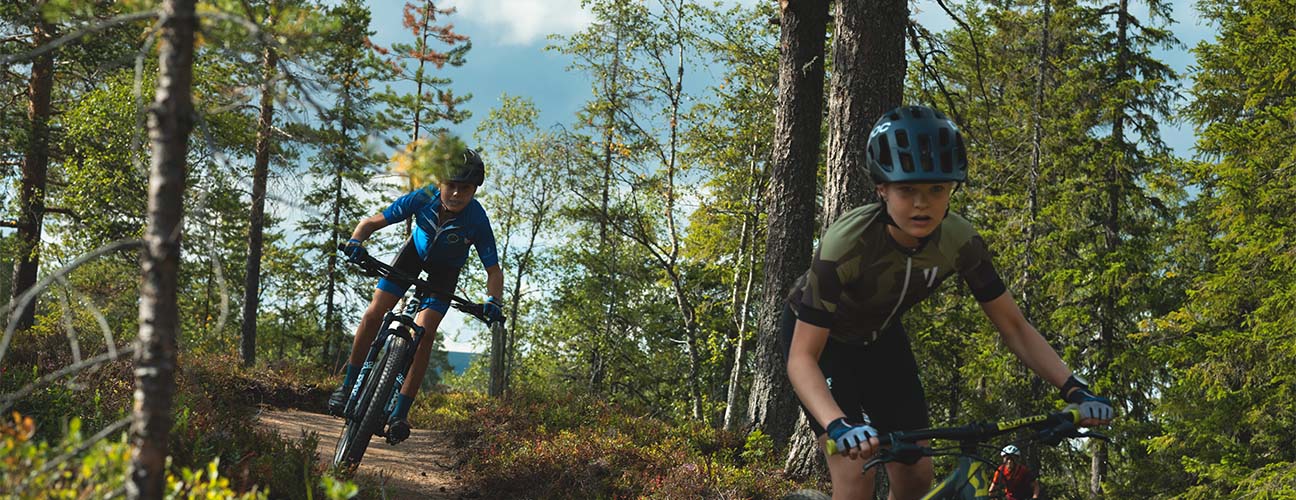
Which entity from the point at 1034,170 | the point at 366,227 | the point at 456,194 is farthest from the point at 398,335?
the point at 1034,170

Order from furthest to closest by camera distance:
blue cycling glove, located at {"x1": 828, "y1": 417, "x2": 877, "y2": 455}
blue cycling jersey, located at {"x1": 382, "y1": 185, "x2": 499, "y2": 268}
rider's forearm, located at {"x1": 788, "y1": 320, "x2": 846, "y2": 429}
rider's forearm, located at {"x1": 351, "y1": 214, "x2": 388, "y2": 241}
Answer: blue cycling jersey, located at {"x1": 382, "y1": 185, "x2": 499, "y2": 268}
rider's forearm, located at {"x1": 351, "y1": 214, "x2": 388, "y2": 241}
rider's forearm, located at {"x1": 788, "y1": 320, "x2": 846, "y2": 429}
blue cycling glove, located at {"x1": 828, "y1": 417, "x2": 877, "y2": 455}

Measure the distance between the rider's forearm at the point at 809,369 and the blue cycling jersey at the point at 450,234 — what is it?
4046mm

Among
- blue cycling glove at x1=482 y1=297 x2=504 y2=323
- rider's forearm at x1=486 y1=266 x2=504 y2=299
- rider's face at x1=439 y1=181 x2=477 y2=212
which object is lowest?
blue cycling glove at x1=482 y1=297 x2=504 y2=323

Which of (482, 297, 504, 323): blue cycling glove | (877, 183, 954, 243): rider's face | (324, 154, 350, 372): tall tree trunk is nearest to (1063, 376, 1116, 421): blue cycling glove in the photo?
(877, 183, 954, 243): rider's face

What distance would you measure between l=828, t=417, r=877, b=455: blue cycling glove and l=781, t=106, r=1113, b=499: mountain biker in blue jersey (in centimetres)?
5

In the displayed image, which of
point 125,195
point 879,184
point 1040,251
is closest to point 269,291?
point 125,195

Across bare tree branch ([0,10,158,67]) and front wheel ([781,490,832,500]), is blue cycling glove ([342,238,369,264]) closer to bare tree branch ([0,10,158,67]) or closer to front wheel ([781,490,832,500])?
front wheel ([781,490,832,500])

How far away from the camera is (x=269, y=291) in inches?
1613

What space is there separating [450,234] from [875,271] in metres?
4.36

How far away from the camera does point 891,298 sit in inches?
149

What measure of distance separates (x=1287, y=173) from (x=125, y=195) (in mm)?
20992

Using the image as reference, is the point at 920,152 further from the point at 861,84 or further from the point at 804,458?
the point at 804,458

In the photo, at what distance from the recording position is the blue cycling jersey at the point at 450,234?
7.21 metres

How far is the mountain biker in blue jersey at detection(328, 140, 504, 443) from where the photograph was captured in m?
7.00
